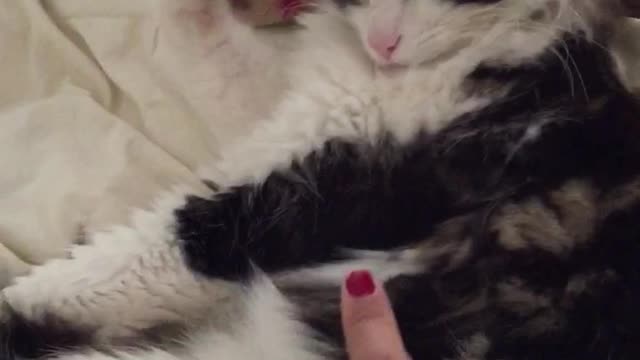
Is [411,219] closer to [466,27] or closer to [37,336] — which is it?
[466,27]

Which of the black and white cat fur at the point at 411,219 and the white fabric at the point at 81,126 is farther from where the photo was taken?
the white fabric at the point at 81,126

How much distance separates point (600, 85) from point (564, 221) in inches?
8.3

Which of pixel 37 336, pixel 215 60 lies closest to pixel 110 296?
pixel 37 336

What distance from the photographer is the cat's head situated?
4.57 feet

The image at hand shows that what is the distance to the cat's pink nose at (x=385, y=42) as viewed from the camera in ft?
4.58

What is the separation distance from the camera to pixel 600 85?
1.37 metres

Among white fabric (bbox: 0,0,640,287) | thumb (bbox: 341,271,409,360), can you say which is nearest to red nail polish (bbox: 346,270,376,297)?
thumb (bbox: 341,271,409,360)

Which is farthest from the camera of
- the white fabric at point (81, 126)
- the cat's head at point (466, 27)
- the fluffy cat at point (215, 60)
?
the fluffy cat at point (215, 60)

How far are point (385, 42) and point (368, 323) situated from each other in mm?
418

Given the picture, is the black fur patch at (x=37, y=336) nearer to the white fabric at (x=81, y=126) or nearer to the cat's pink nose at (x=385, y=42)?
the white fabric at (x=81, y=126)

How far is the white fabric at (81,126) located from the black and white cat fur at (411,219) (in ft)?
0.41

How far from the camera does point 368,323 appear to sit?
1.16m

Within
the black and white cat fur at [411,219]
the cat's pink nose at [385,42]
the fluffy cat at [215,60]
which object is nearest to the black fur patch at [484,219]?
the black and white cat fur at [411,219]

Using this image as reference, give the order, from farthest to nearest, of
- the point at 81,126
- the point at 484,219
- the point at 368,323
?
the point at 81,126 < the point at 484,219 < the point at 368,323
